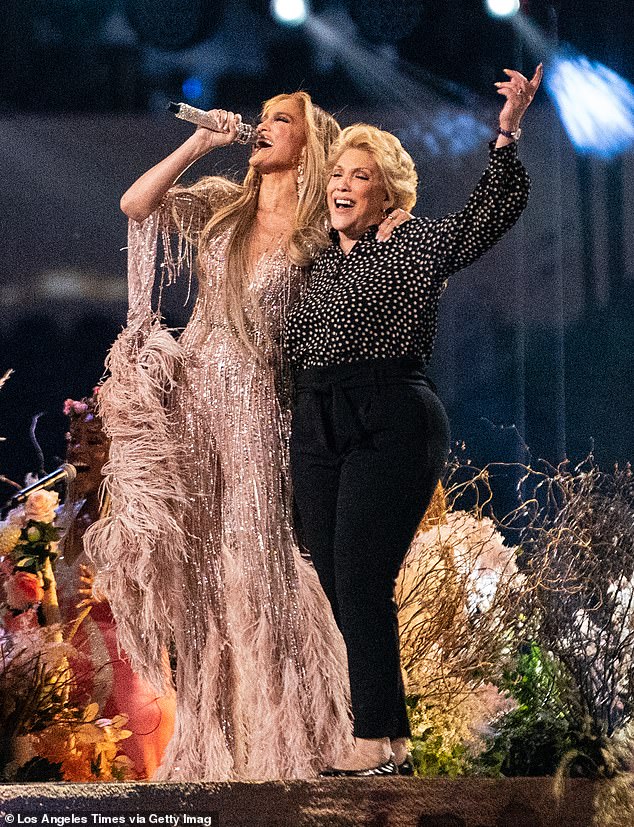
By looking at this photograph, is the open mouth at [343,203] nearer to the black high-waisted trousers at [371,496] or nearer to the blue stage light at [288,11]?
the black high-waisted trousers at [371,496]

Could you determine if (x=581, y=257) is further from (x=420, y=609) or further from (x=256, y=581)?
(x=256, y=581)

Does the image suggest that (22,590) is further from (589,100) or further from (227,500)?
(589,100)

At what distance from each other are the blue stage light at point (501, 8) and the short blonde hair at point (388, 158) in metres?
0.81

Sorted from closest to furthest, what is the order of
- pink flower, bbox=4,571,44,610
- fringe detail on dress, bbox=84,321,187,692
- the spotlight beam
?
fringe detail on dress, bbox=84,321,187,692 → pink flower, bbox=4,571,44,610 → the spotlight beam

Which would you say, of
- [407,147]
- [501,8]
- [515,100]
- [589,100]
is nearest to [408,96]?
[407,147]

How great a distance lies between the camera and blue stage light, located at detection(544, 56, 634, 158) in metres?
3.44

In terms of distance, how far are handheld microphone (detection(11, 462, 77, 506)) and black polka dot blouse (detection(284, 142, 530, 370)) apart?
2.87 feet

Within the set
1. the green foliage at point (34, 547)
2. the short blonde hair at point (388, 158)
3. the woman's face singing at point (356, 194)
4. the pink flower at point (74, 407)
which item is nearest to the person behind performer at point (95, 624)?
the pink flower at point (74, 407)

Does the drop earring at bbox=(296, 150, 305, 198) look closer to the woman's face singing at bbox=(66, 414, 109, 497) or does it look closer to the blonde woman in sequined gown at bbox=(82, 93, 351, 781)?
the blonde woman in sequined gown at bbox=(82, 93, 351, 781)

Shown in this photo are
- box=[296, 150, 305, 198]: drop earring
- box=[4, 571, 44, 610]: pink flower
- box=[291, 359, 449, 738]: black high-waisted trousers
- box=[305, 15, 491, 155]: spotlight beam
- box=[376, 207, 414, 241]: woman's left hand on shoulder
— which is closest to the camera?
box=[291, 359, 449, 738]: black high-waisted trousers

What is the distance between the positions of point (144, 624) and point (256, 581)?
318 mm

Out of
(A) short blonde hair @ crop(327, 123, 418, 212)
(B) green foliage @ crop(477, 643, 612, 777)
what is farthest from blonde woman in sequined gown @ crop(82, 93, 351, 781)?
(B) green foliage @ crop(477, 643, 612, 777)

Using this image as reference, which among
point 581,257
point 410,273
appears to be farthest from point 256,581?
point 581,257

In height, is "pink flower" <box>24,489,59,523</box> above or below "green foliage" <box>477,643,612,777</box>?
above
